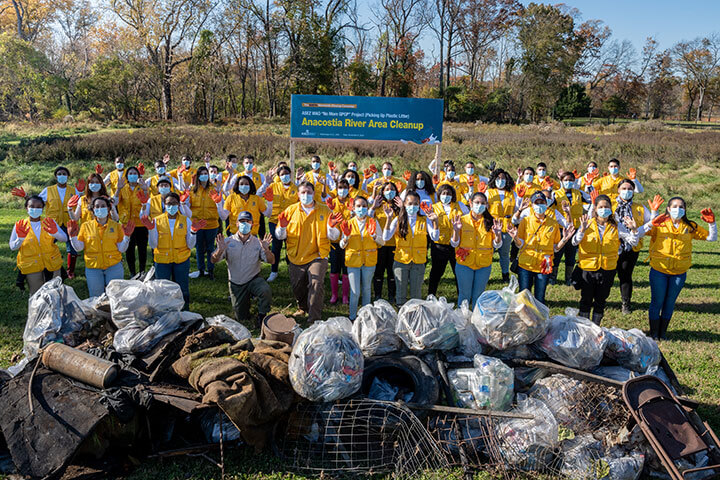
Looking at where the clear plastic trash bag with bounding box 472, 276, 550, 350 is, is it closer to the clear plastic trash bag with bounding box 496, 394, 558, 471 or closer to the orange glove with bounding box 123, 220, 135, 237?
the clear plastic trash bag with bounding box 496, 394, 558, 471

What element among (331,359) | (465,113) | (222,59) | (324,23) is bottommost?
(331,359)

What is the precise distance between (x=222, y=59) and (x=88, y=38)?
1496 centimetres

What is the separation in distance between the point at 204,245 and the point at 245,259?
2.37m

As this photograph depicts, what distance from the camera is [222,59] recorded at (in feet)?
129

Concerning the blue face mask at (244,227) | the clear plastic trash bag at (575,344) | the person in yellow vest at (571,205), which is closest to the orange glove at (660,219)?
the person in yellow vest at (571,205)

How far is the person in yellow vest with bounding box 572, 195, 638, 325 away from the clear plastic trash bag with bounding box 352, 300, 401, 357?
2.93 metres

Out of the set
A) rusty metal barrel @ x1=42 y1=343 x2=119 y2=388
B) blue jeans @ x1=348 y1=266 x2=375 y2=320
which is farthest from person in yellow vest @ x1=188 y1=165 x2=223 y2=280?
rusty metal barrel @ x1=42 y1=343 x2=119 y2=388

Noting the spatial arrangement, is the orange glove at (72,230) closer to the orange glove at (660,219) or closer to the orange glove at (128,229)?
the orange glove at (128,229)

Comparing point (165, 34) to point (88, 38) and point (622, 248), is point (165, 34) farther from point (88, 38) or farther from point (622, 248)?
point (622, 248)

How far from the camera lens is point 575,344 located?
4.48m

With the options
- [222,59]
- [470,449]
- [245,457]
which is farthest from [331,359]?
[222,59]

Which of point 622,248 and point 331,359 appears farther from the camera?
point 622,248

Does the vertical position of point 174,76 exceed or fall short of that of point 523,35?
it falls short

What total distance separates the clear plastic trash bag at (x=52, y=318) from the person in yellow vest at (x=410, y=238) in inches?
141
